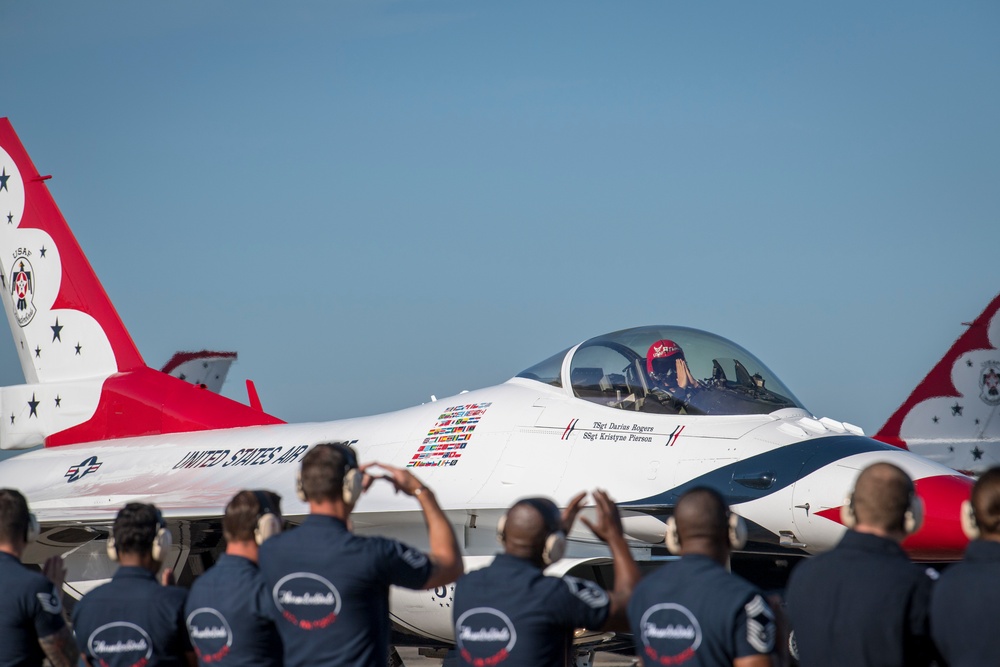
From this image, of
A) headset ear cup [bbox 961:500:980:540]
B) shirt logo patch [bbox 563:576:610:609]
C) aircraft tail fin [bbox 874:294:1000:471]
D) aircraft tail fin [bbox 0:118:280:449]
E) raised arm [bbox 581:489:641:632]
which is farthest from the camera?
aircraft tail fin [bbox 874:294:1000:471]

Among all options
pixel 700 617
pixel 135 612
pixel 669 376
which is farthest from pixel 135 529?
pixel 669 376

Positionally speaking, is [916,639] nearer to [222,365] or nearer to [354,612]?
[354,612]

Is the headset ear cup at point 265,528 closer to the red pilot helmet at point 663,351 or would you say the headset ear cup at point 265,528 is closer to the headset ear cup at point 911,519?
the headset ear cup at point 911,519

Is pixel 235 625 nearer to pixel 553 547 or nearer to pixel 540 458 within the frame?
pixel 553 547

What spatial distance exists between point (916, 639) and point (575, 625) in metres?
1.16

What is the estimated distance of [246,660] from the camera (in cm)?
430

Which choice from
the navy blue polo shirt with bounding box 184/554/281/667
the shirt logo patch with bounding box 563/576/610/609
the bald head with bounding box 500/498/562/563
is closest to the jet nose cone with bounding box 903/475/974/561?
the shirt logo patch with bounding box 563/576/610/609

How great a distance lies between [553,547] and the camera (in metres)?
4.04

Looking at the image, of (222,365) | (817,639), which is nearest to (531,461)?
(817,639)

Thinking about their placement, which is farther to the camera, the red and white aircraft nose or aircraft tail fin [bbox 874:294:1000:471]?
aircraft tail fin [bbox 874:294:1000:471]

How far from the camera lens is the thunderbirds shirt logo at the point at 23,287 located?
558 inches

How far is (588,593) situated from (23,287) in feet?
40.3

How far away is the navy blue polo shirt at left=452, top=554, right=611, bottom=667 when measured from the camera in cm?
383

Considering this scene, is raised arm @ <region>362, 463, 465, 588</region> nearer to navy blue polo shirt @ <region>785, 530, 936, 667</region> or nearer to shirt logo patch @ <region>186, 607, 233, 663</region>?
shirt logo patch @ <region>186, 607, 233, 663</region>
